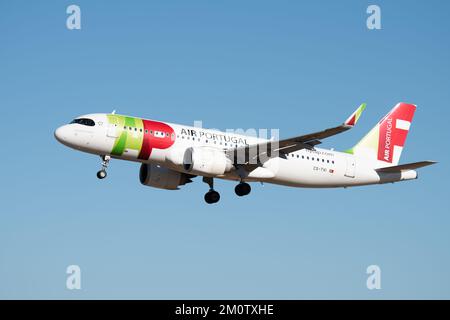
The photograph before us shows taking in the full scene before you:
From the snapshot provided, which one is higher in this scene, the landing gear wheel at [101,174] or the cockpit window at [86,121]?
the cockpit window at [86,121]

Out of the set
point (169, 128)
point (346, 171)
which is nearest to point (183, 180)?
point (169, 128)

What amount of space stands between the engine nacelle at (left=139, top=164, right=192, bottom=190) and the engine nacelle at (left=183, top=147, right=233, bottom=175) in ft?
15.5

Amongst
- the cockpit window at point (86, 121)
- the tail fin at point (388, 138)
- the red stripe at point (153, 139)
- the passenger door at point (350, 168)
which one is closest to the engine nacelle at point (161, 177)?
the red stripe at point (153, 139)

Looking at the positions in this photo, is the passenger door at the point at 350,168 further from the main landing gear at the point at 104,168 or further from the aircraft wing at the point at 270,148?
the main landing gear at the point at 104,168

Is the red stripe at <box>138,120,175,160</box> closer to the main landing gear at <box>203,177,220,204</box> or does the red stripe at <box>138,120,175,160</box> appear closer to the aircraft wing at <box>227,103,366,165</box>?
the aircraft wing at <box>227,103,366,165</box>

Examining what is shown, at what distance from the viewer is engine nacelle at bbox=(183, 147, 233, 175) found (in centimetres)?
4712

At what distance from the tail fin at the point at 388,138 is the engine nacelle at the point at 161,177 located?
11143 millimetres

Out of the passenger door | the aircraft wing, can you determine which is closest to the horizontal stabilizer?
the passenger door

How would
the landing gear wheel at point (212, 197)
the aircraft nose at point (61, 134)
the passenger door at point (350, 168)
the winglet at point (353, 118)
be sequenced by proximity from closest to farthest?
1. the winglet at point (353, 118)
2. the aircraft nose at point (61, 134)
3. the landing gear wheel at point (212, 197)
4. the passenger door at point (350, 168)

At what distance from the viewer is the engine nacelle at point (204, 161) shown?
47.1 metres
